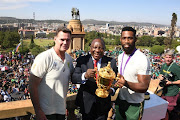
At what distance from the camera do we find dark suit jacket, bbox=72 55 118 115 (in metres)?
2.07

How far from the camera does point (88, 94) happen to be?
210 cm

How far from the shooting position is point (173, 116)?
111 inches

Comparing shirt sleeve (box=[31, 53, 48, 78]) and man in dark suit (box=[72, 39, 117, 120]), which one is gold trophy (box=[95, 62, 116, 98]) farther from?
shirt sleeve (box=[31, 53, 48, 78])

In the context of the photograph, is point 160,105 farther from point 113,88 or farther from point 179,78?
point 113,88

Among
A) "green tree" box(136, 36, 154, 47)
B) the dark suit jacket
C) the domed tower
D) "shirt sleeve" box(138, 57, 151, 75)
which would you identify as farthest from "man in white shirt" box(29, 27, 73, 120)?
"green tree" box(136, 36, 154, 47)

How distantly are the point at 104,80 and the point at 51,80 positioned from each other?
2.13 ft

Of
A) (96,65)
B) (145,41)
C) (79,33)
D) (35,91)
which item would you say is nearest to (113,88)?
(96,65)

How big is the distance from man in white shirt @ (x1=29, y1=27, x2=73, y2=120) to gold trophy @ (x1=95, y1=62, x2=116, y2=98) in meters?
0.43

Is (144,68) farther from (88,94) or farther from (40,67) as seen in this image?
(40,67)

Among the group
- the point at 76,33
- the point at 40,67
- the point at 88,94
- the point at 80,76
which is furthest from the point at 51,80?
the point at 76,33

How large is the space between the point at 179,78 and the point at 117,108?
1.32 m

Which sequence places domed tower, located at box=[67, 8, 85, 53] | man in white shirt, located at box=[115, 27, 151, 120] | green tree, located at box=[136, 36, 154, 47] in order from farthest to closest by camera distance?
green tree, located at box=[136, 36, 154, 47] → domed tower, located at box=[67, 8, 85, 53] → man in white shirt, located at box=[115, 27, 151, 120]

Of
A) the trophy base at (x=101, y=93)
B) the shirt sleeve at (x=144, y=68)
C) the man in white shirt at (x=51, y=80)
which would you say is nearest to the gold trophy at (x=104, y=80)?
the trophy base at (x=101, y=93)

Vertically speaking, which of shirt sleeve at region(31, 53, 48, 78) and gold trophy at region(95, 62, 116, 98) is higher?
shirt sleeve at region(31, 53, 48, 78)
